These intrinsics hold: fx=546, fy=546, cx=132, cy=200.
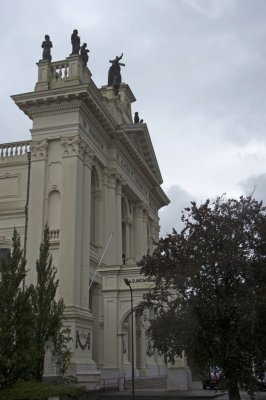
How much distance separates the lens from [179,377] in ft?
97.4

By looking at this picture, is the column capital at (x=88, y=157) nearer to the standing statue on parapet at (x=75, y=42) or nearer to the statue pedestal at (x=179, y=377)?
the standing statue on parapet at (x=75, y=42)

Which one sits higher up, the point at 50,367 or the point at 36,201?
the point at 36,201

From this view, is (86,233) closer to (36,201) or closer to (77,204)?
(77,204)

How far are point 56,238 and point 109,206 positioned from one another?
7.19 meters

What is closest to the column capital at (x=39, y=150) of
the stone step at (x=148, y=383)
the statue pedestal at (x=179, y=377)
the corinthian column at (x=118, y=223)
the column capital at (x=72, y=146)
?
the column capital at (x=72, y=146)

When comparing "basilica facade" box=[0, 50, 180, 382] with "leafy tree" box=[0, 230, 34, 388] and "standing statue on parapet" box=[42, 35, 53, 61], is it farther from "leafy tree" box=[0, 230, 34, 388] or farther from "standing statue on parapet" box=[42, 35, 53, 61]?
"leafy tree" box=[0, 230, 34, 388]

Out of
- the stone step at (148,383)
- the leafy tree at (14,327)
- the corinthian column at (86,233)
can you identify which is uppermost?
the corinthian column at (86,233)

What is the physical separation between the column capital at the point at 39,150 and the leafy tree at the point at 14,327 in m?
13.1

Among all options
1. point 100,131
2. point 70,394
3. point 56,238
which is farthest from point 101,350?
point 70,394

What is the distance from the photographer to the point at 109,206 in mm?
37469

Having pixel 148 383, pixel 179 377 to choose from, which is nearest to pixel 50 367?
pixel 179 377

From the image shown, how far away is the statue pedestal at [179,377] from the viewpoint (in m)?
29.5

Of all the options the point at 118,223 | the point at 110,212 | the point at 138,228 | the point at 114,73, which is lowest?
the point at 118,223

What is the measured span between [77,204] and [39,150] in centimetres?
436
